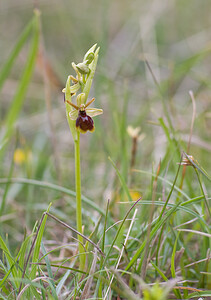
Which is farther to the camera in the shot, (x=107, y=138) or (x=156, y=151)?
(x=107, y=138)

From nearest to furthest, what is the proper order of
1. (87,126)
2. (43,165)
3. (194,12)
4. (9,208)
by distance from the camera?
(87,126) → (9,208) → (43,165) → (194,12)

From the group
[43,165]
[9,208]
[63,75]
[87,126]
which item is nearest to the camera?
[87,126]

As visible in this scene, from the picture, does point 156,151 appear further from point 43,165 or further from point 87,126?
point 87,126

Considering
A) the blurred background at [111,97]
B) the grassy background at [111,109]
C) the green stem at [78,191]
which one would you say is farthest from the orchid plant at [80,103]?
the blurred background at [111,97]

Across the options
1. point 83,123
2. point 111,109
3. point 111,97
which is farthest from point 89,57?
point 111,109

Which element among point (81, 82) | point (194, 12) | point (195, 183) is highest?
point (194, 12)

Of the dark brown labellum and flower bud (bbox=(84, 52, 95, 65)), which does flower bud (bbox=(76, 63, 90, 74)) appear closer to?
flower bud (bbox=(84, 52, 95, 65))

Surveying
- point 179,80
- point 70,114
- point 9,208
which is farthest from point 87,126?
point 179,80

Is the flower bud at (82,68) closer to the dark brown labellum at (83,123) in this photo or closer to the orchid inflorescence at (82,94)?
the orchid inflorescence at (82,94)
